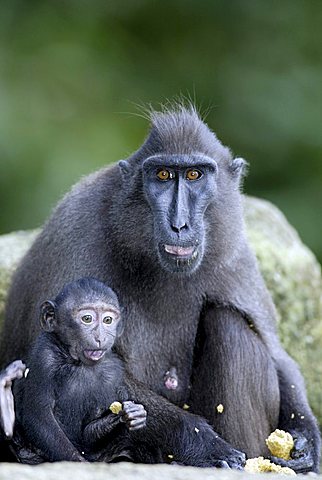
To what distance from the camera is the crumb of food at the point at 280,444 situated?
9984 mm

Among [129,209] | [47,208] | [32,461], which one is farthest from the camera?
[47,208]

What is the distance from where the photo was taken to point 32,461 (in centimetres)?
910

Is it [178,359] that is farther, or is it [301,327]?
[301,327]

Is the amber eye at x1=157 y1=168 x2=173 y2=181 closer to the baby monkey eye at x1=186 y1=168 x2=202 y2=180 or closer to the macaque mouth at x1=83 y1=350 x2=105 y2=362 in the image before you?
the baby monkey eye at x1=186 y1=168 x2=202 y2=180

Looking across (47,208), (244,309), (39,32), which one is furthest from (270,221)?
(39,32)

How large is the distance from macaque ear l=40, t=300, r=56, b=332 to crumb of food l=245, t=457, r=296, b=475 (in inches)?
68.9

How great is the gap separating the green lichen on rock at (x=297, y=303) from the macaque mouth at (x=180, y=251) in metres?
3.36

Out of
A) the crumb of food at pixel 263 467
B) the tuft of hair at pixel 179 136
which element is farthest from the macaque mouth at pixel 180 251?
the crumb of food at pixel 263 467

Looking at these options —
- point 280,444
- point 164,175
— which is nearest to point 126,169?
point 164,175

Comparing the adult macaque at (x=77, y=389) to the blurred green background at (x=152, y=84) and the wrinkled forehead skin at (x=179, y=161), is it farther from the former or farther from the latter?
the blurred green background at (x=152, y=84)

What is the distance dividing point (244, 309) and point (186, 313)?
1.70 ft

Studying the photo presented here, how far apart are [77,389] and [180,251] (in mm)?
1222

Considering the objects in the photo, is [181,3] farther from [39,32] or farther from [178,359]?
[178,359]

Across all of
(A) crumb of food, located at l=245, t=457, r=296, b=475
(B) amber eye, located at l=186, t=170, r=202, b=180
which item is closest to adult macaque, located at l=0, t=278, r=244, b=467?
(A) crumb of food, located at l=245, t=457, r=296, b=475
